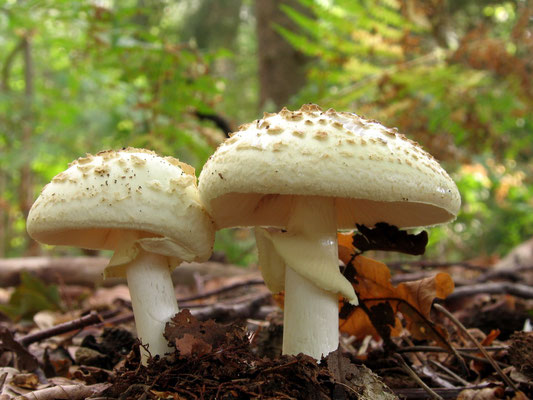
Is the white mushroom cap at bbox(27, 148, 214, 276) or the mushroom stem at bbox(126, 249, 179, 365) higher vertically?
the white mushroom cap at bbox(27, 148, 214, 276)

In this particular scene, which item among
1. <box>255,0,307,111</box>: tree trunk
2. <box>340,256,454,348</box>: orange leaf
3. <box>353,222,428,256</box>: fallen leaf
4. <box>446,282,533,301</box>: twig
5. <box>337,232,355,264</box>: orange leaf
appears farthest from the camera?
<box>255,0,307,111</box>: tree trunk

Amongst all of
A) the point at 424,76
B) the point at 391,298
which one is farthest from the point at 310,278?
the point at 424,76

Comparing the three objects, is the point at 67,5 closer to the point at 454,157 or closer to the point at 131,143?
the point at 131,143

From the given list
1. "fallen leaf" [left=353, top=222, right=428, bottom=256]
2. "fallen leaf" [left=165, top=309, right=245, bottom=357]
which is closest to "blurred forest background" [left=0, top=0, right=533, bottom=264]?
"fallen leaf" [left=353, top=222, right=428, bottom=256]

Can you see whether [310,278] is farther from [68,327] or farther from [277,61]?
[277,61]

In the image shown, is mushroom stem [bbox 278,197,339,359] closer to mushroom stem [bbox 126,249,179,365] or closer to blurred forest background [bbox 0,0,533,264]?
mushroom stem [bbox 126,249,179,365]

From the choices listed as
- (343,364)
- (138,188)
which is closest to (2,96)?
(138,188)

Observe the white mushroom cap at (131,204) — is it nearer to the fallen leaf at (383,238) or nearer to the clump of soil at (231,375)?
the clump of soil at (231,375)

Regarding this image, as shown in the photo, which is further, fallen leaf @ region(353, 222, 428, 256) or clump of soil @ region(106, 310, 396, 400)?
fallen leaf @ region(353, 222, 428, 256)
